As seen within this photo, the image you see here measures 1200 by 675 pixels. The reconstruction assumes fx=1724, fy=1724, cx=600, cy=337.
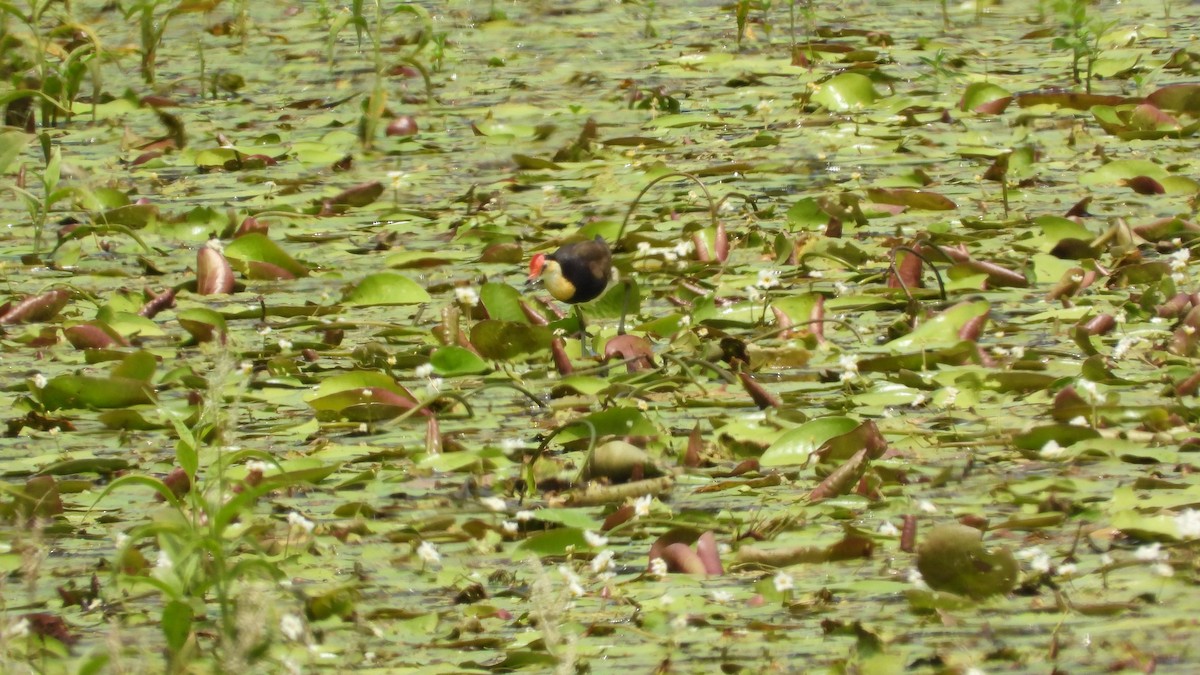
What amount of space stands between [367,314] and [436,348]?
48 cm

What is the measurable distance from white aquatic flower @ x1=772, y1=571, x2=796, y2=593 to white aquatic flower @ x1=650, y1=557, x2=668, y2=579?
169 millimetres

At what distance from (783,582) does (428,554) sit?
21.4 inches

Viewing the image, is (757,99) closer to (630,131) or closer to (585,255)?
(630,131)

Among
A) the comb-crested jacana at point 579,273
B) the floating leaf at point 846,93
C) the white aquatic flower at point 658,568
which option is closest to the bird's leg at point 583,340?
the comb-crested jacana at point 579,273

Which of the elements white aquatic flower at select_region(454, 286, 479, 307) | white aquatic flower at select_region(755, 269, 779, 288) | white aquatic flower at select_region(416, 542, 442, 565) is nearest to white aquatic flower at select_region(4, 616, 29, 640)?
white aquatic flower at select_region(416, 542, 442, 565)

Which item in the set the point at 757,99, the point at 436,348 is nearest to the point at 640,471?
the point at 436,348

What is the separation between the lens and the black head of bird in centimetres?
365

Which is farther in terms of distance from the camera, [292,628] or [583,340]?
[583,340]

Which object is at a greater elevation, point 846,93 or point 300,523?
point 846,93

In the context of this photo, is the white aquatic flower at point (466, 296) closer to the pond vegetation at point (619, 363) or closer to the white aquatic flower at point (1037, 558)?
the pond vegetation at point (619, 363)

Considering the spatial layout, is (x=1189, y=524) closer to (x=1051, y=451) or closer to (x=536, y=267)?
(x=1051, y=451)

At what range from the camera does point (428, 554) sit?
8.49 ft

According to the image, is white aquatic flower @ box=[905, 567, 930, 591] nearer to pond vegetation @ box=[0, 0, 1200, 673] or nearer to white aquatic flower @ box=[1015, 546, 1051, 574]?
pond vegetation @ box=[0, 0, 1200, 673]

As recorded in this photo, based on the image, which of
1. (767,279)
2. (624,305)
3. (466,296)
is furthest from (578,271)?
(767,279)
